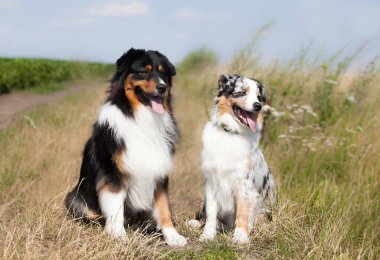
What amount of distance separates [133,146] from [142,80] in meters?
0.63

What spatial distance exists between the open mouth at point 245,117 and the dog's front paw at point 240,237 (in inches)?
37.9

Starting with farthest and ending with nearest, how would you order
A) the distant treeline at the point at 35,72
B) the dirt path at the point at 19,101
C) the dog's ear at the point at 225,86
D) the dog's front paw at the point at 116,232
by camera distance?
the distant treeline at the point at 35,72 < the dirt path at the point at 19,101 < the dog's ear at the point at 225,86 < the dog's front paw at the point at 116,232

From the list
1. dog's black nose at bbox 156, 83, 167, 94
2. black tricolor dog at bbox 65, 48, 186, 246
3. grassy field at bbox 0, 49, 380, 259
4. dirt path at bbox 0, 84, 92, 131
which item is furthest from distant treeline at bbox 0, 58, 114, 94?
dog's black nose at bbox 156, 83, 167, 94

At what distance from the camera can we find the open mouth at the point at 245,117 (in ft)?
16.0

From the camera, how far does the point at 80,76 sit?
98.2ft

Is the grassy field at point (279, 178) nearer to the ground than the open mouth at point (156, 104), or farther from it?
nearer to the ground

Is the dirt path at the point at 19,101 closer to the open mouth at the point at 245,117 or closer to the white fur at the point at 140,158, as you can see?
the white fur at the point at 140,158

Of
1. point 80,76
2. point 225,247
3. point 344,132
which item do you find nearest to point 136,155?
point 225,247

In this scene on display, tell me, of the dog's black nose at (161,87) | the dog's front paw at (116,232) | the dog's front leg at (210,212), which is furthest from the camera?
the dog's front leg at (210,212)

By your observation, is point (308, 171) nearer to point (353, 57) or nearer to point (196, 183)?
point (196, 183)

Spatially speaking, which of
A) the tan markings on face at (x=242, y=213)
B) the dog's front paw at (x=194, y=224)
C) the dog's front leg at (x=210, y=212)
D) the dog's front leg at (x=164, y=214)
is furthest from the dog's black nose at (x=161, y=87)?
the dog's front paw at (x=194, y=224)

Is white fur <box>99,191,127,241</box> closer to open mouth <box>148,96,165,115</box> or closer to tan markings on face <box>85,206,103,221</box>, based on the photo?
tan markings on face <box>85,206,103,221</box>

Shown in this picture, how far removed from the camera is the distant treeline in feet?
74.2

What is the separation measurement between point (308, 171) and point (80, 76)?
24217mm
